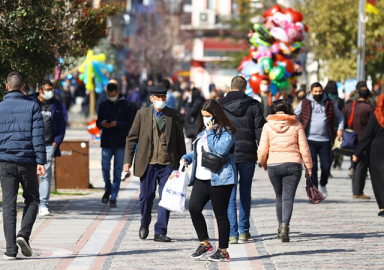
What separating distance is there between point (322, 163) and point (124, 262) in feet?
18.4

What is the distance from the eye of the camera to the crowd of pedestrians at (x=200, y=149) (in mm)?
8977

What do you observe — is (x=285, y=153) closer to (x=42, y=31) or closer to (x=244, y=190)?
(x=244, y=190)

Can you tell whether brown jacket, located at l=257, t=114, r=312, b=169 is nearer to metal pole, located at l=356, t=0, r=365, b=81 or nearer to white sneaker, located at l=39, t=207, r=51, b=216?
white sneaker, located at l=39, t=207, r=51, b=216

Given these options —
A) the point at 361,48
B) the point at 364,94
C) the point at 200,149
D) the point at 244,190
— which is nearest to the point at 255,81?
the point at 364,94

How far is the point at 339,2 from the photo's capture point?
35.1m

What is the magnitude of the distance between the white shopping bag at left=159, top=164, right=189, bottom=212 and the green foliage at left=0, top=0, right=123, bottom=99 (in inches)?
140

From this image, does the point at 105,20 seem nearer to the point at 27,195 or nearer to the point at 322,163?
the point at 322,163

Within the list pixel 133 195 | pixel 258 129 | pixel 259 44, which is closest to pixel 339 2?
pixel 259 44

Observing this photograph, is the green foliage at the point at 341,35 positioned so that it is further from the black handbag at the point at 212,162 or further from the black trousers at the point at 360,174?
the black handbag at the point at 212,162

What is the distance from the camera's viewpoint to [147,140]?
10539 millimetres

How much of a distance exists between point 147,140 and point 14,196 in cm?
197

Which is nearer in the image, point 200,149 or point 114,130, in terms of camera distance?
point 200,149

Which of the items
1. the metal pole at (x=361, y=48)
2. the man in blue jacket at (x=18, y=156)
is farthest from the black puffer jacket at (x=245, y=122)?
the metal pole at (x=361, y=48)

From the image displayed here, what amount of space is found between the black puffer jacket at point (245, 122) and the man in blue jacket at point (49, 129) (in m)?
2.98
